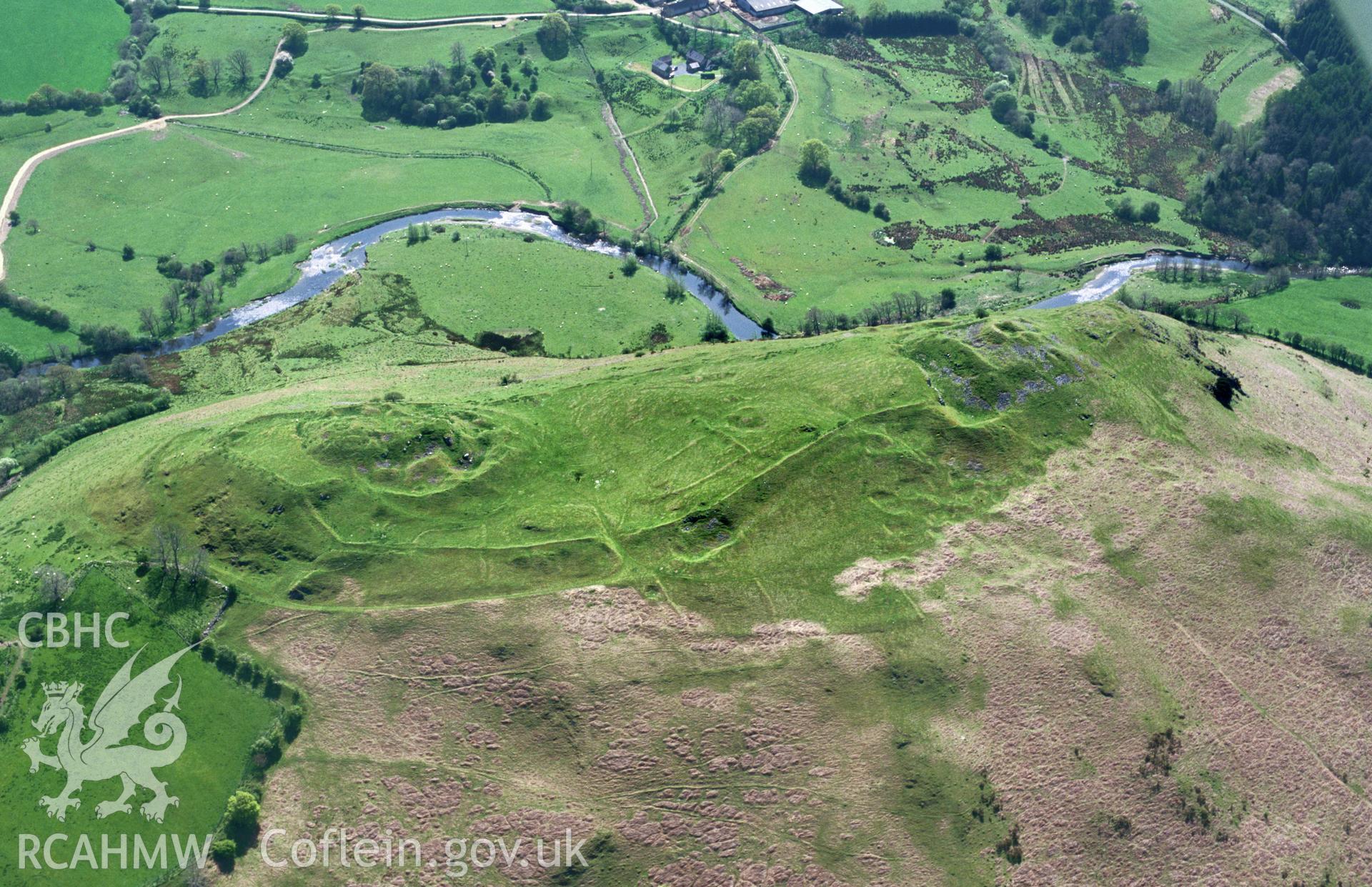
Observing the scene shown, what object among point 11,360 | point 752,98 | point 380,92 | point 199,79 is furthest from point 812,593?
point 199,79

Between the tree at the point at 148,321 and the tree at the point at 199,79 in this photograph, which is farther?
the tree at the point at 199,79

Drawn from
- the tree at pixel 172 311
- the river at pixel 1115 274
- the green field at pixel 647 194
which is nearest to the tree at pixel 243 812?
the tree at pixel 172 311

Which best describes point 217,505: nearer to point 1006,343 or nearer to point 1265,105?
point 1006,343

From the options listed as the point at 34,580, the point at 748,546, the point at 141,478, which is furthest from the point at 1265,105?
the point at 34,580

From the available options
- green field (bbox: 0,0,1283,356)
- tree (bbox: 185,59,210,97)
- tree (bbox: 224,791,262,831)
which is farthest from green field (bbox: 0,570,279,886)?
tree (bbox: 185,59,210,97)

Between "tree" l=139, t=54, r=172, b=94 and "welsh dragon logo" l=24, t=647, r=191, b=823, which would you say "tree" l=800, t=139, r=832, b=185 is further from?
"welsh dragon logo" l=24, t=647, r=191, b=823

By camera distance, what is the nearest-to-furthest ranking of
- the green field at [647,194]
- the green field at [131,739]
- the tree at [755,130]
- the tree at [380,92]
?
the green field at [131,739]
the green field at [647,194]
the tree at [755,130]
the tree at [380,92]

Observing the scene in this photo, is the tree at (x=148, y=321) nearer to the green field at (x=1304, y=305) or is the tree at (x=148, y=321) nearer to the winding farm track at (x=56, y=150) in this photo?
the winding farm track at (x=56, y=150)
